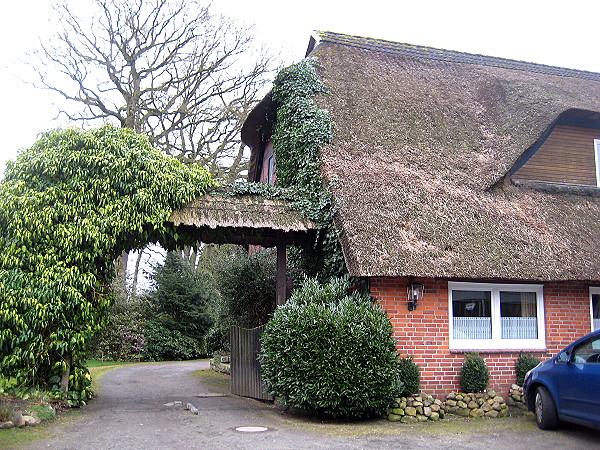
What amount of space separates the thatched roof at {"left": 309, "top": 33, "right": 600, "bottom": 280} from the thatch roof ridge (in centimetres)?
9

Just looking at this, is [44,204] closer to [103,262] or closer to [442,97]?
[103,262]

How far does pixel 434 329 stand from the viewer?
10.4 meters

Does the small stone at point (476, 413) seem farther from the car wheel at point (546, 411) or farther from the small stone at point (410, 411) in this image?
the car wheel at point (546, 411)

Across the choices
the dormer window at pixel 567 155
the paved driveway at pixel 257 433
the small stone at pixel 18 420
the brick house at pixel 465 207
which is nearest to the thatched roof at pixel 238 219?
the brick house at pixel 465 207

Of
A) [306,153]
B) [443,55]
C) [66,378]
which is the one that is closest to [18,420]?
[66,378]

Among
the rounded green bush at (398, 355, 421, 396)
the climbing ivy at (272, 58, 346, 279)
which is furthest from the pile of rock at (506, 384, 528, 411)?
the climbing ivy at (272, 58, 346, 279)

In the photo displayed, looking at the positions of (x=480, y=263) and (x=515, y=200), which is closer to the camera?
(x=480, y=263)

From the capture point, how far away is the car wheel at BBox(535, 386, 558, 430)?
850 centimetres

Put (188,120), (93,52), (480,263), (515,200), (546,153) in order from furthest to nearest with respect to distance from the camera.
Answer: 1. (188,120)
2. (93,52)
3. (546,153)
4. (515,200)
5. (480,263)

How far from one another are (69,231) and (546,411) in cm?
830

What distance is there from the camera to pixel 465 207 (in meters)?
11.3

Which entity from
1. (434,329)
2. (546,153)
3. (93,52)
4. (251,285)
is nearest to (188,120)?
(93,52)

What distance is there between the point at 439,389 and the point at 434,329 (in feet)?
3.48

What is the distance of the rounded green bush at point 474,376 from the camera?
10.2 meters
